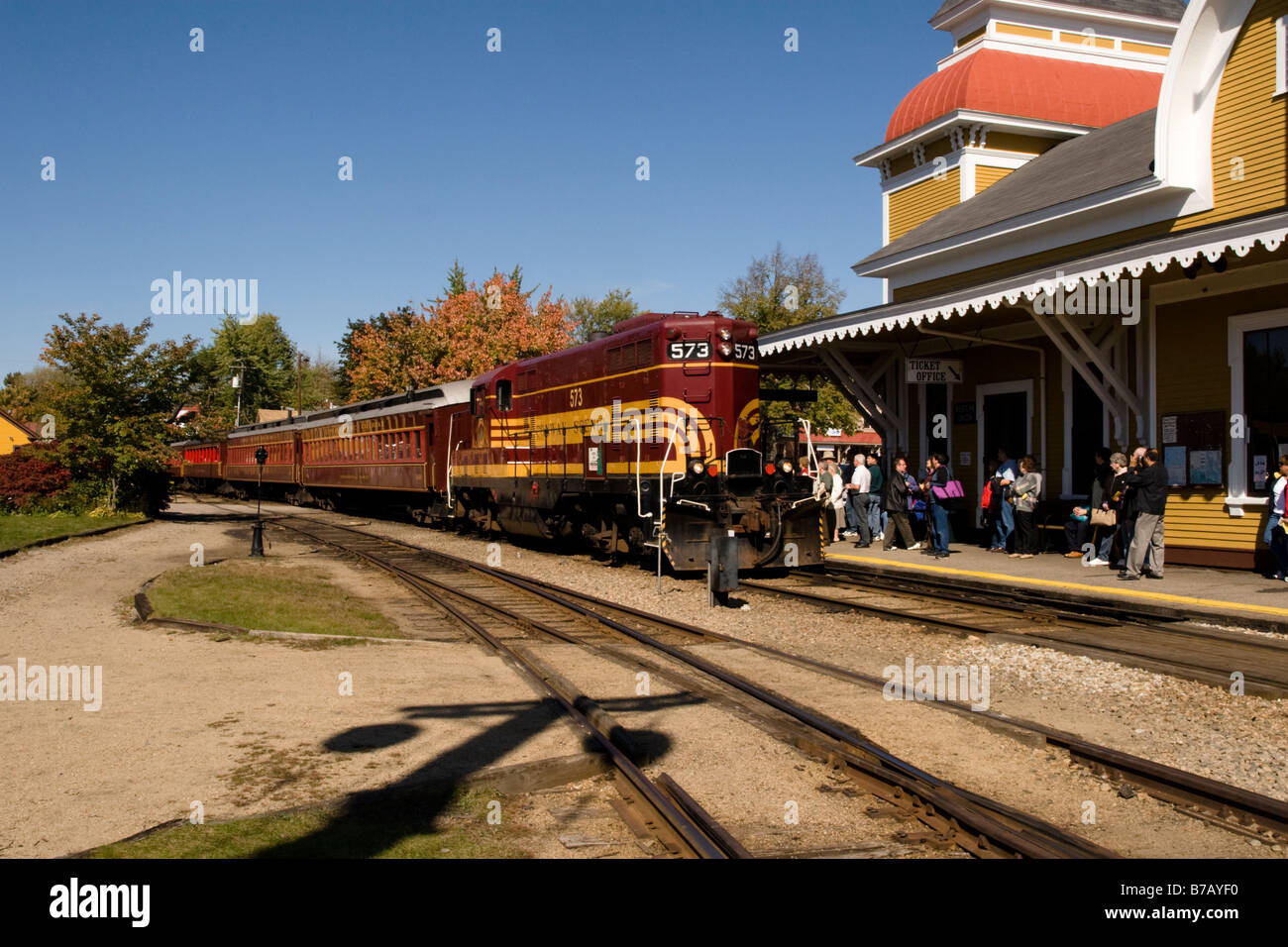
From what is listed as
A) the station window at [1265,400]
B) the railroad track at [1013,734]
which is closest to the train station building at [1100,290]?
the station window at [1265,400]

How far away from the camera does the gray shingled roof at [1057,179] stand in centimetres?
1975

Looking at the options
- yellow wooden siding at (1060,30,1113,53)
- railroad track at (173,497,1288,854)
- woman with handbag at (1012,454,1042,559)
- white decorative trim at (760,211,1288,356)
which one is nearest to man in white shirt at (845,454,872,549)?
white decorative trim at (760,211,1288,356)

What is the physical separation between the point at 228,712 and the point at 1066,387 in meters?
16.4

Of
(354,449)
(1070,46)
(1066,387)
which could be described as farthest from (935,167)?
(354,449)

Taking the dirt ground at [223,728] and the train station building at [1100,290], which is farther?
the train station building at [1100,290]

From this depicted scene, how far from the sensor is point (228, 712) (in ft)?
24.4

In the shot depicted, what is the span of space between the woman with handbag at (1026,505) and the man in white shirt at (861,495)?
10.9 ft

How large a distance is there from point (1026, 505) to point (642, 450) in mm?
7158

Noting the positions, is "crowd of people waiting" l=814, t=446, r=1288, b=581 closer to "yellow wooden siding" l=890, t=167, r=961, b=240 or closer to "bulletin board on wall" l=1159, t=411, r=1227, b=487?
"bulletin board on wall" l=1159, t=411, r=1227, b=487

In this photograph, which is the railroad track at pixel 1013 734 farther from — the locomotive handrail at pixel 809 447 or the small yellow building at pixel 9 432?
the small yellow building at pixel 9 432

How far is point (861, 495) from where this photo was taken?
21.0 meters

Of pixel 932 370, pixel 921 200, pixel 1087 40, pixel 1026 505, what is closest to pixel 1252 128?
pixel 932 370
